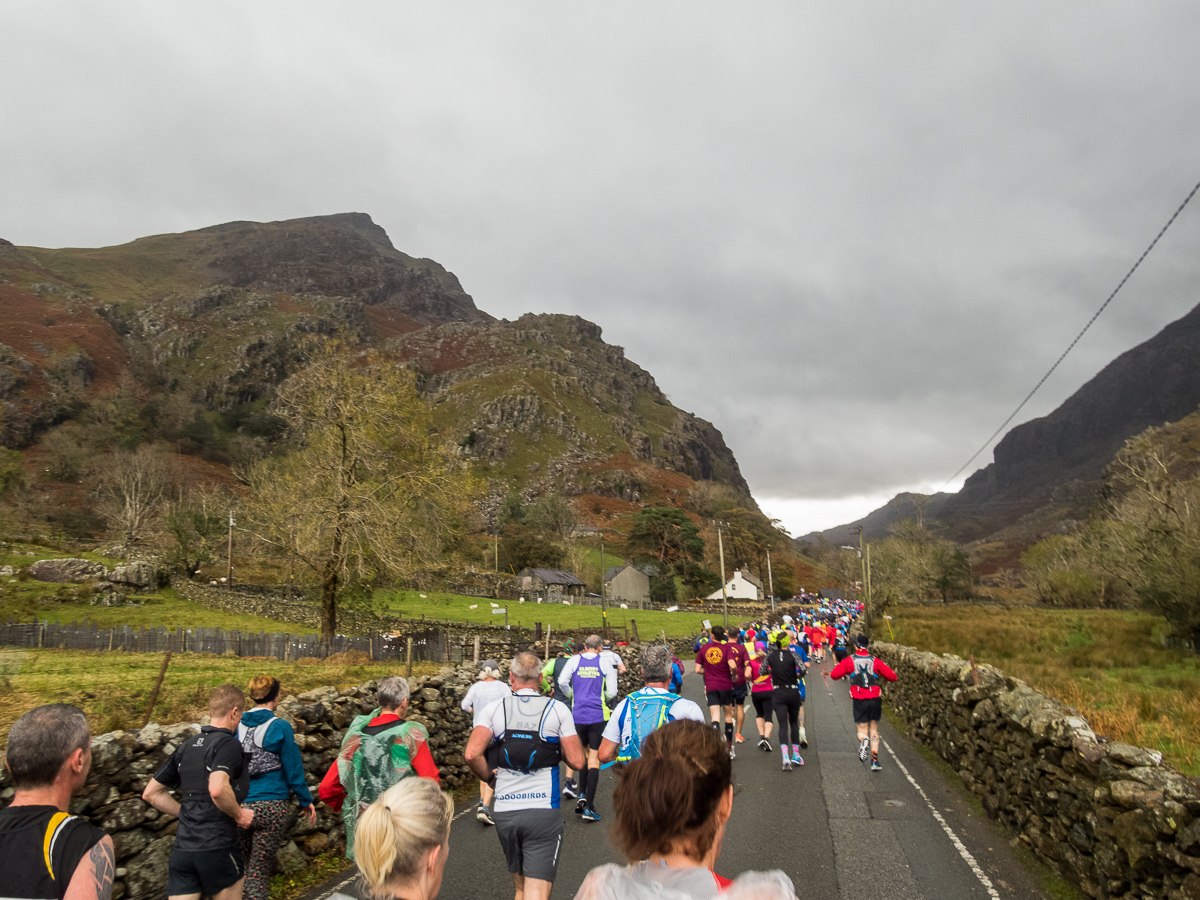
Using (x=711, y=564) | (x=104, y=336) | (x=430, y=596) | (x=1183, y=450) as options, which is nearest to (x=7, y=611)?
(x=430, y=596)

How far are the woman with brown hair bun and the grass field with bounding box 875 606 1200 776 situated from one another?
8.08 meters

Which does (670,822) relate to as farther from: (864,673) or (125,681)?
(125,681)

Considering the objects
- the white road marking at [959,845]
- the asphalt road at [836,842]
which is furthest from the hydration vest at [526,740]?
the white road marking at [959,845]

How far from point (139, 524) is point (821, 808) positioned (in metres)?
73.6

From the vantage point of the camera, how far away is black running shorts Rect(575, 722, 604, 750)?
8684mm

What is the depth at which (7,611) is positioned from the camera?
33.6 meters

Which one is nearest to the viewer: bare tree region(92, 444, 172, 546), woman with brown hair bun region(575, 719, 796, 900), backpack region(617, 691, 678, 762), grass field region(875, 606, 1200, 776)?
woman with brown hair bun region(575, 719, 796, 900)

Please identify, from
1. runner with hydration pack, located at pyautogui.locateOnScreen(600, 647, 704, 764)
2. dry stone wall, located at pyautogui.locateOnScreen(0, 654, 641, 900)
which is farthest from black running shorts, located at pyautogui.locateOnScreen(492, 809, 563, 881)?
dry stone wall, located at pyautogui.locateOnScreen(0, 654, 641, 900)

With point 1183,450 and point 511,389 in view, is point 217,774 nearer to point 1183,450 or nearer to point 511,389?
point 1183,450

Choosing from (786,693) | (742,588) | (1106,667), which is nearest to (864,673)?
(786,693)

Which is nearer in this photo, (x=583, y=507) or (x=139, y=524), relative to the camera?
(x=139, y=524)

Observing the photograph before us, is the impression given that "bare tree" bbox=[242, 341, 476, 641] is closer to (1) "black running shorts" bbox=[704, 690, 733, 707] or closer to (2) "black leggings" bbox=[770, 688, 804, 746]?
(1) "black running shorts" bbox=[704, 690, 733, 707]

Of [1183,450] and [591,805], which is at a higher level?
[1183,450]

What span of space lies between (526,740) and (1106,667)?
71.6 feet
